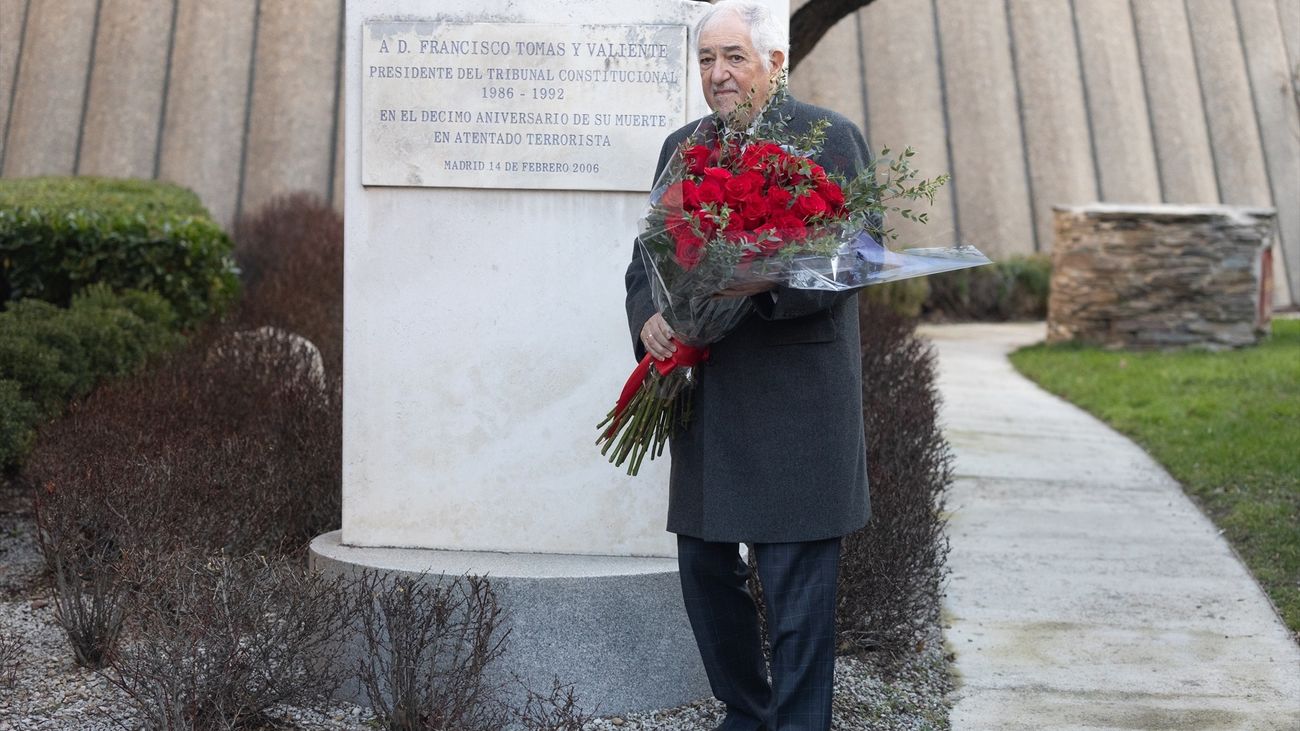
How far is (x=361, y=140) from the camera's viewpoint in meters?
4.18

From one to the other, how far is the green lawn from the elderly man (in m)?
2.48

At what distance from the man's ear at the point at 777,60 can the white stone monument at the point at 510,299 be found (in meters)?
0.76

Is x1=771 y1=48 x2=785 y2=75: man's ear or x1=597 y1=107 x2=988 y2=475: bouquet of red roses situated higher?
x1=771 y1=48 x2=785 y2=75: man's ear

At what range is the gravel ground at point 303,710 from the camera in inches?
152

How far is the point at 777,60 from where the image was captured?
3.32 meters

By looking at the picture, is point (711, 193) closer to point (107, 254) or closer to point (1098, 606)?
point (1098, 606)

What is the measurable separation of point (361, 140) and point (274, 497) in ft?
4.28

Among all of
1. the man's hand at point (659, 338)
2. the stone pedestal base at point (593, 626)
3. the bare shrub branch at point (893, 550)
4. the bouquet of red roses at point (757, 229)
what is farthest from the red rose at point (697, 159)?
the bare shrub branch at point (893, 550)

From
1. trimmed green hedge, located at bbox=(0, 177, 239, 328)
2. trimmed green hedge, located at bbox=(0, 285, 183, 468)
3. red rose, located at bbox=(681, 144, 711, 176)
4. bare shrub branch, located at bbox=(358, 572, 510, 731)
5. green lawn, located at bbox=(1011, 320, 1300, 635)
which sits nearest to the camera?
red rose, located at bbox=(681, 144, 711, 176)

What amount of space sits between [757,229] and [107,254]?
6733 mm

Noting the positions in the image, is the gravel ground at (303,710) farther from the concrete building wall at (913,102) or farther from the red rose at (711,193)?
the concrete building wall at (913,102)

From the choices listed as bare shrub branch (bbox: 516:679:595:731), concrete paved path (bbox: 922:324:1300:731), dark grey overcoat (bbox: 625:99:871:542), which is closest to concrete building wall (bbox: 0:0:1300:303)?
concrete paved path (bbox: 922:324:1300:731)

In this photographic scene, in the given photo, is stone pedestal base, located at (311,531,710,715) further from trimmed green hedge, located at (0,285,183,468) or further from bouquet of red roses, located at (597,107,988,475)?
trimmed green hedge, located at (0,285,183,468)

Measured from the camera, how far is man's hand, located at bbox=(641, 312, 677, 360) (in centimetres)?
332
